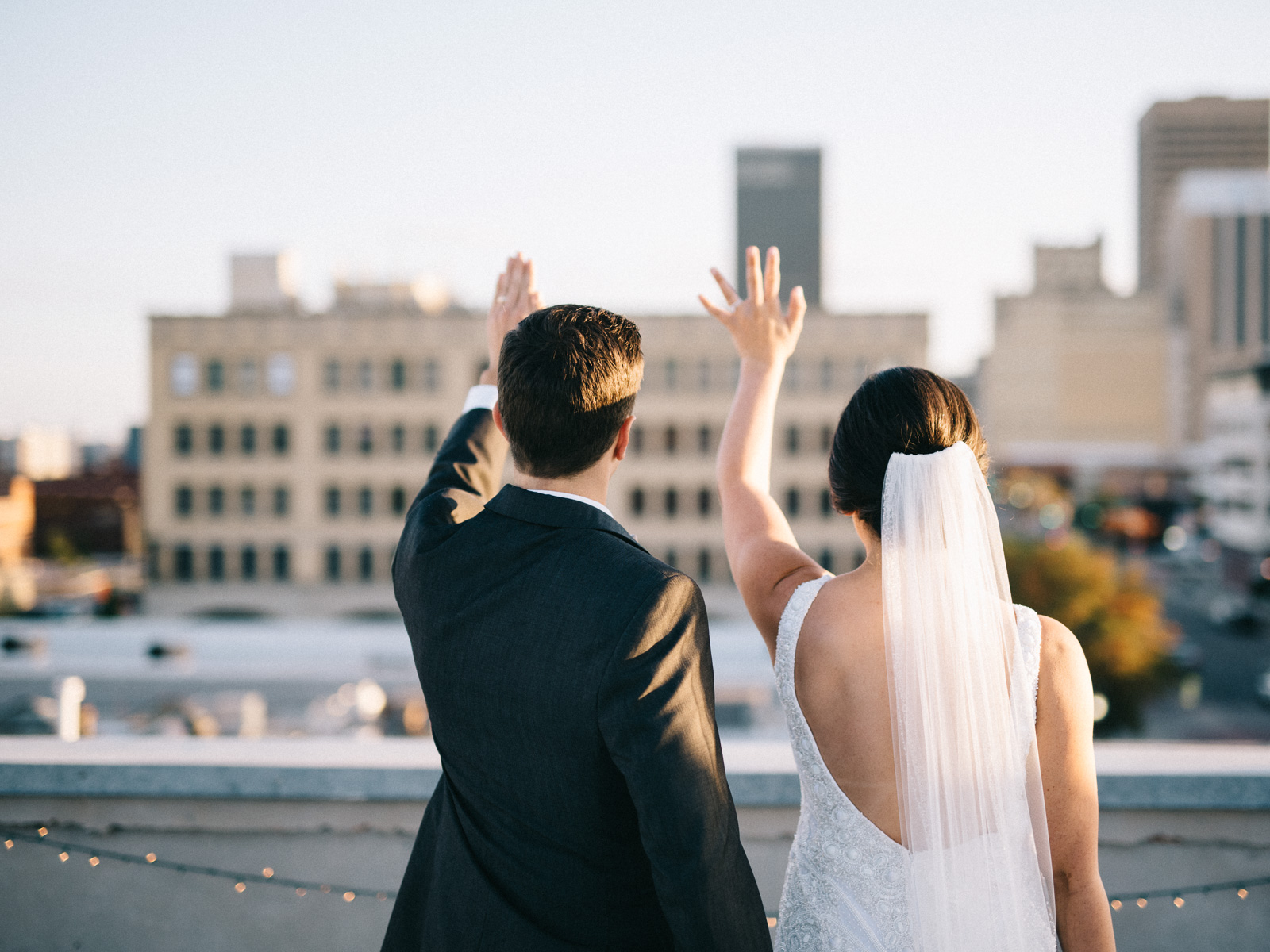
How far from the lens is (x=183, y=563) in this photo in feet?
121

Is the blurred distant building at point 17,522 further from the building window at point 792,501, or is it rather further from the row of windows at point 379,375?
the building window at point 792,501

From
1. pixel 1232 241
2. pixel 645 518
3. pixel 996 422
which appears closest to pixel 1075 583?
pixel 645 518

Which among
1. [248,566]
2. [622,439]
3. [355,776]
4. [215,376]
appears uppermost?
[215,376]

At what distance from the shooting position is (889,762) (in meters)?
1.67

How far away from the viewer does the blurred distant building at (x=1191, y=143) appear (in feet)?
469

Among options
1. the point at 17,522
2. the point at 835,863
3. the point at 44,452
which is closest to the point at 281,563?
the point at 17,522

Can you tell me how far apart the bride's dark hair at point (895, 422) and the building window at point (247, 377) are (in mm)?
39601

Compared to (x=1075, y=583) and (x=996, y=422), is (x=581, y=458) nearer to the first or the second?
(x=1075, y=583)

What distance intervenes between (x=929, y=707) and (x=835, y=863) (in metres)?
0.41

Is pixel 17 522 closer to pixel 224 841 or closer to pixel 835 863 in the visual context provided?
pixel 224 841

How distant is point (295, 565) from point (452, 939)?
38.7 metres

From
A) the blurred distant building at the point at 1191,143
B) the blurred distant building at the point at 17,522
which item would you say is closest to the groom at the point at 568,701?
the blurred distant building at the point at 17,522

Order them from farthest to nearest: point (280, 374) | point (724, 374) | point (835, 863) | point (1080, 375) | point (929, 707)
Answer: point (1080, 375) → point (280, 374) → point (724, 374) → point (835, 863) → point (929, 707)

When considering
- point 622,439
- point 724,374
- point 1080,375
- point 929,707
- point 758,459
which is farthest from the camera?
point 1080,375
